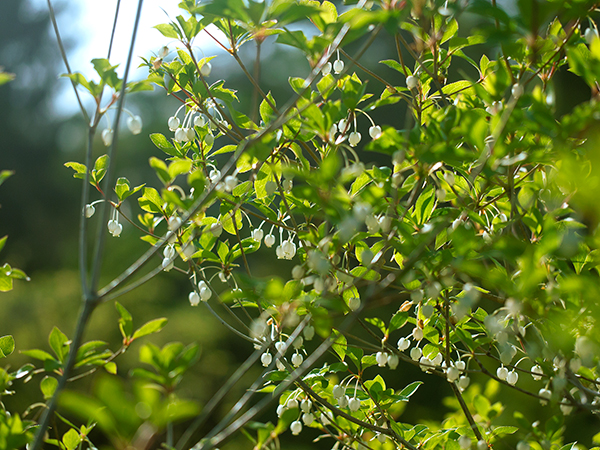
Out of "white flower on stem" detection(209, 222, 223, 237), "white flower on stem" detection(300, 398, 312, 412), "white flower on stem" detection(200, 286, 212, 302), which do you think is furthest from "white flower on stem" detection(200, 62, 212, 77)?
"white flower on stem" detection(300, 398, 312, 412)

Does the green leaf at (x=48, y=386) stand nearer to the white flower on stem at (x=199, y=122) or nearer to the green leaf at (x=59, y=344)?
the green leaf at (x=59, y=344)

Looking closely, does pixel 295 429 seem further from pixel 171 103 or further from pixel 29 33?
pixel 29 33

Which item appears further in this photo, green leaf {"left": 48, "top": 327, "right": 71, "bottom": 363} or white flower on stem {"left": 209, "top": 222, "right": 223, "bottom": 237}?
white flower on stem {"left": 209, "top": 222, "right": 223, "bottom": 237}

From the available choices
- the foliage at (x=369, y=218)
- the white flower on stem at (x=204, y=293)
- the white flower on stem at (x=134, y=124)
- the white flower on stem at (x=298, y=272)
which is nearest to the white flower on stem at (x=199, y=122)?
the foliage at (x=369, y=218)

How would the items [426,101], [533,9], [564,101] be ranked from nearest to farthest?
[533,9], [426,101], [564,101]

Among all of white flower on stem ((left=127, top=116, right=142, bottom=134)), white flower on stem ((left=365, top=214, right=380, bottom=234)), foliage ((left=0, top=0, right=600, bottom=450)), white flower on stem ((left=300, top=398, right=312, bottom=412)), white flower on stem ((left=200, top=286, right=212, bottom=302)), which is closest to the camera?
foliage ((left=0, top=0, right=600, bottom=450))

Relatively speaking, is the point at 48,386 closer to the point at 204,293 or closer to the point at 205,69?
the point at 204,293

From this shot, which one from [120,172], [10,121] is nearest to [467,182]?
[120,172]

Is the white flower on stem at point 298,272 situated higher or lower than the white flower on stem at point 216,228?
lower

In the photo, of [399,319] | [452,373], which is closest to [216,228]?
[399,319]

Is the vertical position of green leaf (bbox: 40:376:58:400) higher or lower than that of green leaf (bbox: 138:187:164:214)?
lower

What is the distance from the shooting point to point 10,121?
9461mm

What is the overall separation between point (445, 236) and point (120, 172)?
8665 millimetres

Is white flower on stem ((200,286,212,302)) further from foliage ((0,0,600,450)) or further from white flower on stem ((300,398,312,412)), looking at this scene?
white flower on stem ((300,398,312,412))
